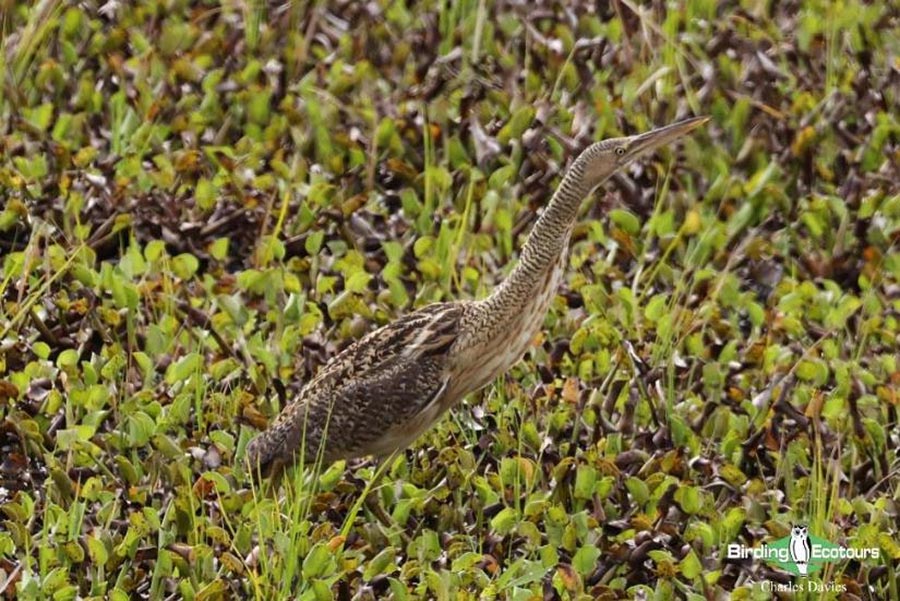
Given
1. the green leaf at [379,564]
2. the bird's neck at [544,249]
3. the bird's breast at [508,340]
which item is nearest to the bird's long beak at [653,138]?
the bird's neck at [544,249]

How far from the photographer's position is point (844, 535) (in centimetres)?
698

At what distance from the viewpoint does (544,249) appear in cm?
696

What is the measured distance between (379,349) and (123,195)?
1.96 meters

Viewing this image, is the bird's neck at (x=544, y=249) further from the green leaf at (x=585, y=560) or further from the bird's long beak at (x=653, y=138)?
the green leaf at (x=585, y=560)

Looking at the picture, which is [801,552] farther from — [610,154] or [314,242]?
[314,242]

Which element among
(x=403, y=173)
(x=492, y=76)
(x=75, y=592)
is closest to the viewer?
(x=75, y=592)

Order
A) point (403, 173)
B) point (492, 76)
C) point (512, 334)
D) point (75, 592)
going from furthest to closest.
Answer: point (492, 76)
point (403, 173)
point (512, 334)
point (75, 592)

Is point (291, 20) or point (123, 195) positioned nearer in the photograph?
point (123, 195)

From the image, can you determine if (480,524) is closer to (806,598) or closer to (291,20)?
(806,598)

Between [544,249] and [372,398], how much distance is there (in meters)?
0.69

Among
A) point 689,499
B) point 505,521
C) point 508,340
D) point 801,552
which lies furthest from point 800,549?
point 508,340

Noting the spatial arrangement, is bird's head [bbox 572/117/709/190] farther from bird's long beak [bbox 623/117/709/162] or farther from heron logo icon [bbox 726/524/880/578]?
heron logo icon [bbox 726/524/880/578]

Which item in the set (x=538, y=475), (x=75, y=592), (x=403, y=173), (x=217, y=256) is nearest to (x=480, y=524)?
(x=538, y=475)

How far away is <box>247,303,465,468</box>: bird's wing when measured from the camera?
6.84 meters
